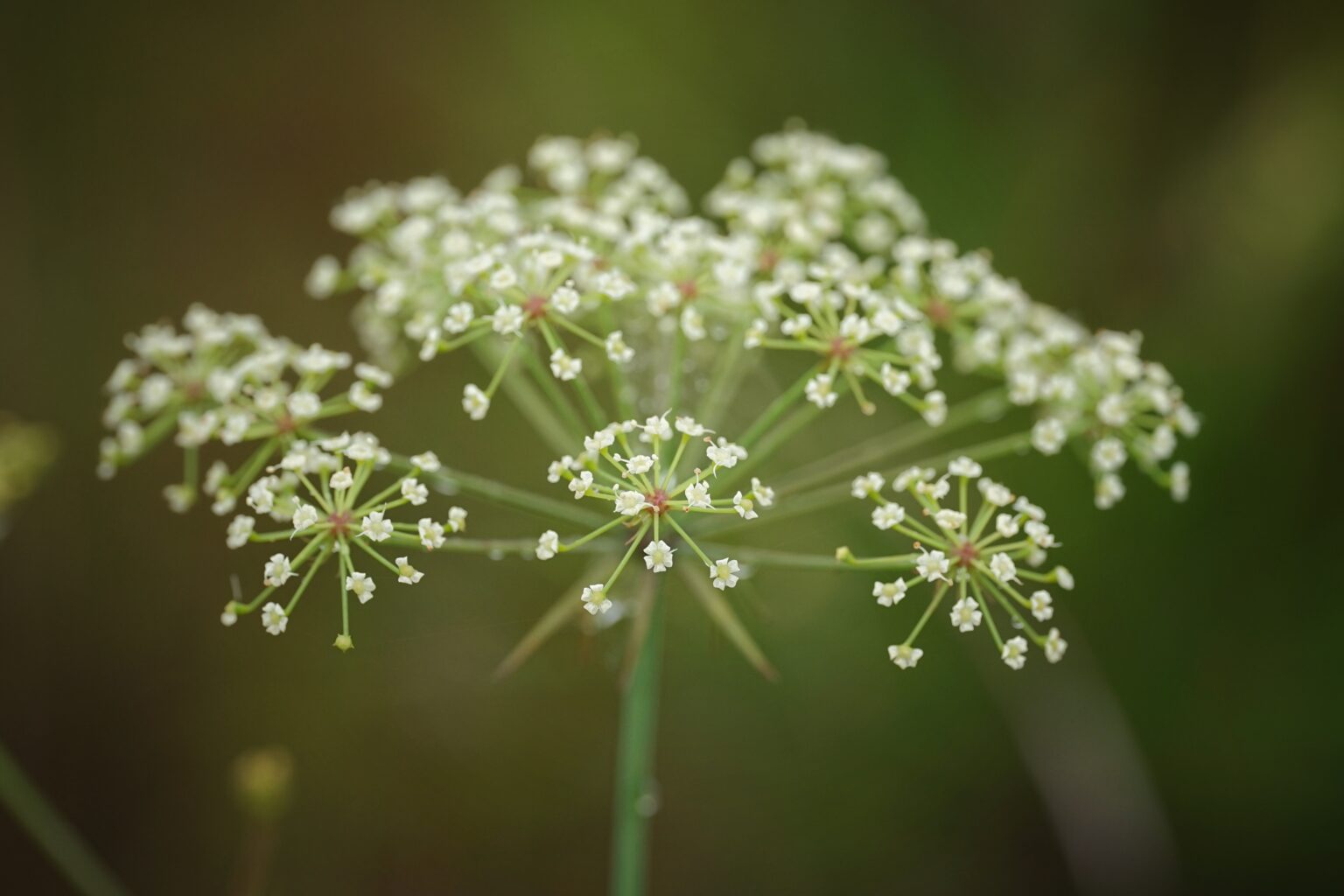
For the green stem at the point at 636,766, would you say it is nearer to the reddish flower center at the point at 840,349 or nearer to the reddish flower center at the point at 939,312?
the reddish flower center at the point at 840,349

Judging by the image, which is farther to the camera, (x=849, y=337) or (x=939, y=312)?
(x=939, y=312)

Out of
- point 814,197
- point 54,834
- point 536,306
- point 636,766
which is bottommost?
point 636,766

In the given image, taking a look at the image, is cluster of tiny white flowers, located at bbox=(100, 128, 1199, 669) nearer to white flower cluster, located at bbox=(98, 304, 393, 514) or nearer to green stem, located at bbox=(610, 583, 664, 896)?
white flower cluster, located at bbox=(98, 304, 393, 514)

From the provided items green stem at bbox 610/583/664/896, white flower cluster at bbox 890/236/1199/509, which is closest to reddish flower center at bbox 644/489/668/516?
green stem at bbox 610/583/664/896

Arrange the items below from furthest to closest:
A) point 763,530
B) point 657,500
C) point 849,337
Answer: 1. point 763,530
2. point 849,337
3. point 657,500

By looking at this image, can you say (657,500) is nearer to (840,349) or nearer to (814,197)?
(840,349)

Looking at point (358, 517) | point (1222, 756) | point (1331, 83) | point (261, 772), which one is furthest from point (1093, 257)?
point (261, 772)

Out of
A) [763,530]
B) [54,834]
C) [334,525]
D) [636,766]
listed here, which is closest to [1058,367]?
[636,766]

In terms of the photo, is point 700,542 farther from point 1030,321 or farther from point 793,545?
point 793,545
